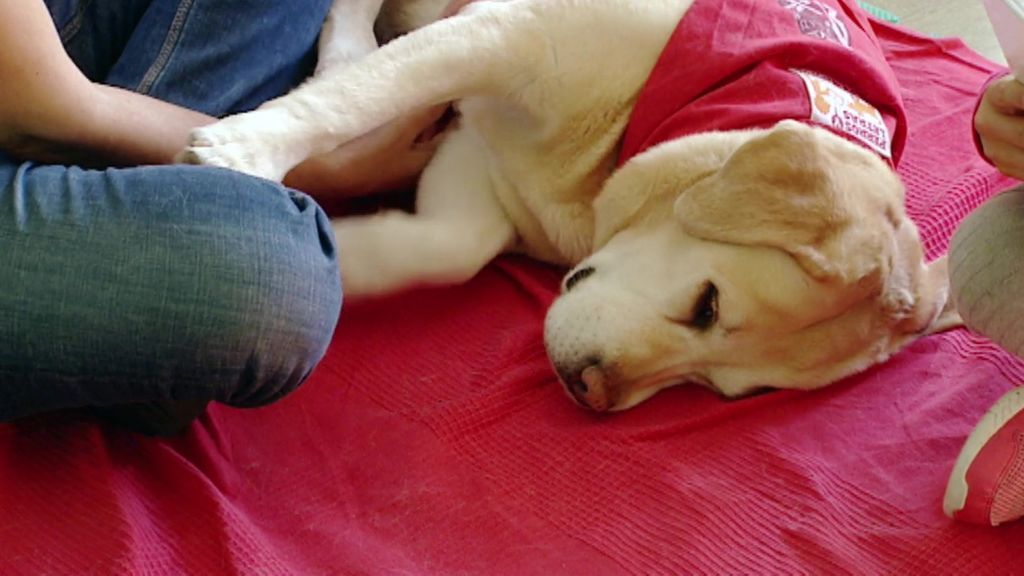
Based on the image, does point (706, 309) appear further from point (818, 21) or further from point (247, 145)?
point (247, 145)

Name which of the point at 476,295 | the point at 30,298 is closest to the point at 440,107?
the point at 476,295

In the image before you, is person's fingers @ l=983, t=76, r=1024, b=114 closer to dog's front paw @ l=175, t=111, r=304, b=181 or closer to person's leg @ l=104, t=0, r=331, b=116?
dog's front paw @ l=175, t=111, r=304, b=181

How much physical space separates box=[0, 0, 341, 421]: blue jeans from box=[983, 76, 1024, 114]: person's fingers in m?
0.74

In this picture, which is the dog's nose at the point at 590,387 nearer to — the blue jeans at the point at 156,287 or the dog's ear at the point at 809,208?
the dog's ear at the point at 809,208

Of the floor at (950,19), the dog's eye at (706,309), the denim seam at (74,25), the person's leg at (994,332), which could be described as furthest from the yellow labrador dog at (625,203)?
the floor at (950,19)

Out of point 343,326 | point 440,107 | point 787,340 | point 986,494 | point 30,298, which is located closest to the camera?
point 30,298

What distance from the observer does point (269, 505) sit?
1.15 m

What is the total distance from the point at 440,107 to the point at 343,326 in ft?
1.36

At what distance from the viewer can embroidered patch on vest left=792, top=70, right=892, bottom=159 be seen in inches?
52.6

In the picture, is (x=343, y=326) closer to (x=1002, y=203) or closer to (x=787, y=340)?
(x=787, y=340)

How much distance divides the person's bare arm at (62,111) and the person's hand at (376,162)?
0.18m

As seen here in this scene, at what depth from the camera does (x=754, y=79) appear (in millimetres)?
1364

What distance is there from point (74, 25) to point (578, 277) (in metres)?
0.72

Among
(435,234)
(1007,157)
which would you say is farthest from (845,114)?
(435,234)
